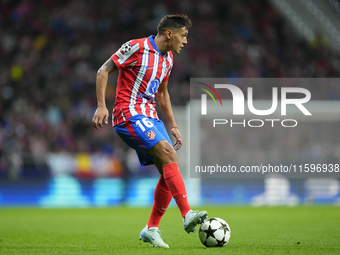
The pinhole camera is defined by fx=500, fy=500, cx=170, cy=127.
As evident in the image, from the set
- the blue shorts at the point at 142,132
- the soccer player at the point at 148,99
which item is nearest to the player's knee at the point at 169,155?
the soccer player at the point at 148,99

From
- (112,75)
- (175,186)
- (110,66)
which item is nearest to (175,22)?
(110,66)

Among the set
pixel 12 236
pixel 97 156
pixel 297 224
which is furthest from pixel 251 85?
pixel 12 236

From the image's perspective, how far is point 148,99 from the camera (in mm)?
4570

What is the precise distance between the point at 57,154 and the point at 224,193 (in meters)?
4.35

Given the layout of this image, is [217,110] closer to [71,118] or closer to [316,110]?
[316,110]

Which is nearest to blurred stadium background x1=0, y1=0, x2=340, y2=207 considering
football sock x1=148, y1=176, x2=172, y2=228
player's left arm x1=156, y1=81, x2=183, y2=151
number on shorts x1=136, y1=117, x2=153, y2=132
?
player's left arm x1=156, y1=81, x2=183, y2=151

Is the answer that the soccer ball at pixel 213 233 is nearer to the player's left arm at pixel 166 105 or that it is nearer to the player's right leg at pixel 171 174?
the player's right leg at pixel 171 174

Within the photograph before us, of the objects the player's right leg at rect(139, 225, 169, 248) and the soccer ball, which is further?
the player's right leg at rect(139, 225, 169, 248)

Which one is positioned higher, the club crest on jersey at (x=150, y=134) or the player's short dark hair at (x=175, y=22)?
the player's short dark hair at (x=175, y=22)

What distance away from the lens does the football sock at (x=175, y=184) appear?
4.18 meters

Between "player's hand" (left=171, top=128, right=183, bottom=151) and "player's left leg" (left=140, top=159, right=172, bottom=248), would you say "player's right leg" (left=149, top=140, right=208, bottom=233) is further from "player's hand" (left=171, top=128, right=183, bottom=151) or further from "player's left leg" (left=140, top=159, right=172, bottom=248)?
"player's hand" (left=171, top=128, right=183, bottom=151)

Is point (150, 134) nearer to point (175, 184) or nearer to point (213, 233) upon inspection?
point (175, 184)

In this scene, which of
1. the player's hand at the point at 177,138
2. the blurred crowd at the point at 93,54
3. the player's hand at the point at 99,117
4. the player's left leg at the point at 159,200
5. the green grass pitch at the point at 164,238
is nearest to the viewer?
the player's hand at the point at 99,117

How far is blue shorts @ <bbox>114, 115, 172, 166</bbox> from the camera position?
4277 mm
